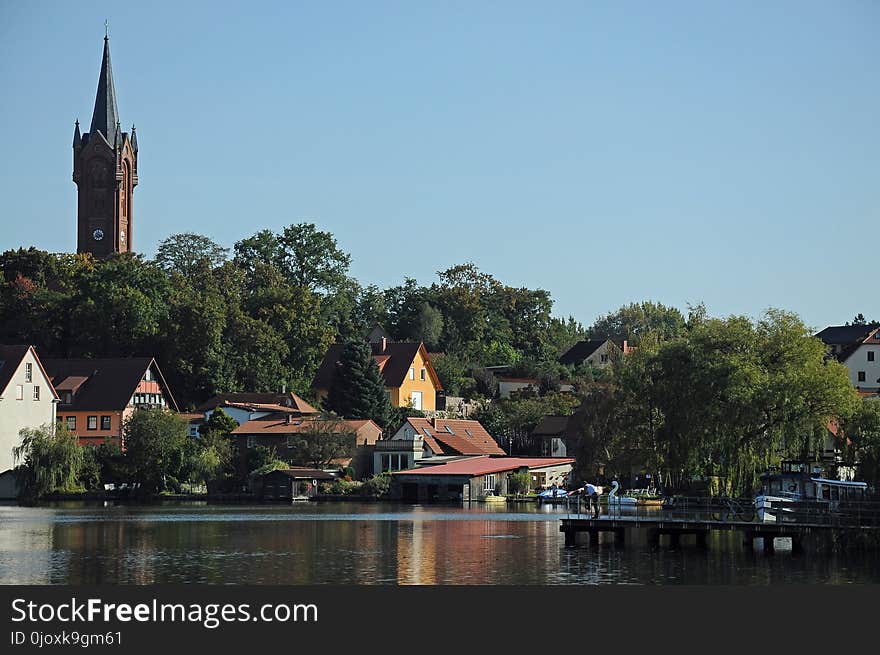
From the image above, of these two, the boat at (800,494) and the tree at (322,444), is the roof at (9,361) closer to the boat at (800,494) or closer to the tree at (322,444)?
the tree at (322,444)

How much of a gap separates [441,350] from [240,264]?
67.2 ft

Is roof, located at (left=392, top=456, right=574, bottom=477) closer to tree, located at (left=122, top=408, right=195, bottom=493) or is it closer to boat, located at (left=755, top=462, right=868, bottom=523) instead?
tree, located at (left=122, top=408, right=195, bottom=493)

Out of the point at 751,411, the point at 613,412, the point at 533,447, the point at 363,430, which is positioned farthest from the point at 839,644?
the point at 533,447

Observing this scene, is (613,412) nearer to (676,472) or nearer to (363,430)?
(676,472)

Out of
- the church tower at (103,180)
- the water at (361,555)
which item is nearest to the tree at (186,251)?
the church tower at (103,180)

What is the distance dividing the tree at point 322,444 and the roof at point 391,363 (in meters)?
16.4

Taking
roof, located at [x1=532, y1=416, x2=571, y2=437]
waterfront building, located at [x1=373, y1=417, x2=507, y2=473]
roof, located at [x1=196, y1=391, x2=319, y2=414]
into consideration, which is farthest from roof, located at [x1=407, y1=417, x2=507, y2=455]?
roof, located at [x1=196, y1=391, x2=319, y2=414]

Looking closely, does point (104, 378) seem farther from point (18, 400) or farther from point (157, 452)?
point (157, 452)

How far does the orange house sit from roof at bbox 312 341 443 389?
1522 cm

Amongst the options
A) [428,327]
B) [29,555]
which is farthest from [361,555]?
[428,327]

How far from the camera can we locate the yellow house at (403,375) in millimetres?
112688

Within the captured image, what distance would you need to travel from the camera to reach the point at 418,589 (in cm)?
4069

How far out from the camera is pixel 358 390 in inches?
4070

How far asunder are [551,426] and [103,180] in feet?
218
